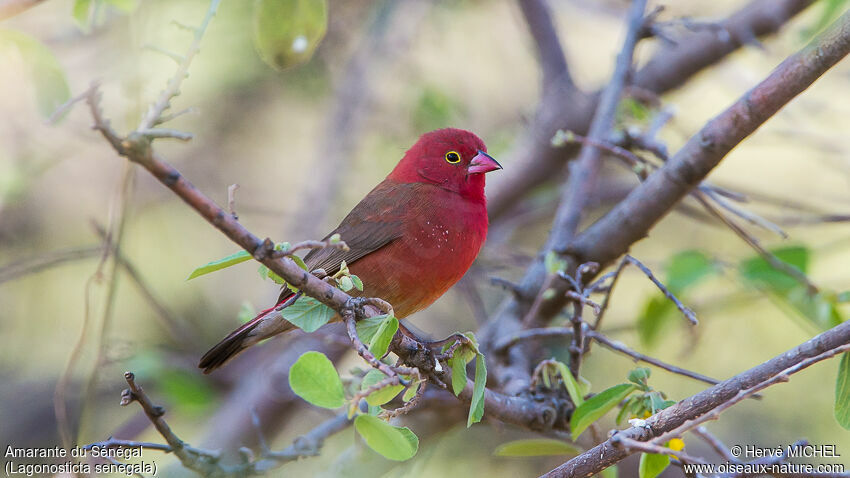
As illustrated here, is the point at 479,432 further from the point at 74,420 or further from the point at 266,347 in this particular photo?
the point at 74,420

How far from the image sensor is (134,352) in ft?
15.6

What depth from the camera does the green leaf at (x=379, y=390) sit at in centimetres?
210

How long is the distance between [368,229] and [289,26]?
1040mm

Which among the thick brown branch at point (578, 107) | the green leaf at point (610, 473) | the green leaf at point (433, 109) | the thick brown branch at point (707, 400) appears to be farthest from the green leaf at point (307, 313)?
the green leaf at point (433, 109)

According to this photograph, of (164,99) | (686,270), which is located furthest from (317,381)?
(686,270)

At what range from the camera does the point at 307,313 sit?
2.25 meters

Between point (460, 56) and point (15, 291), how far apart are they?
4.38 meters

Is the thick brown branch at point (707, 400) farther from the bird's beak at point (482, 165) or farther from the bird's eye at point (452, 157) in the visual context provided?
the bird's eye at point (452, 157)

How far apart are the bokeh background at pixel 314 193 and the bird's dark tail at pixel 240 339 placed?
1.43 m

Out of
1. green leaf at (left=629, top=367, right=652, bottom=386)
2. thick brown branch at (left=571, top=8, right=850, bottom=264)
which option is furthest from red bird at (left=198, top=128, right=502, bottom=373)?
green leaf at (left=629, top=367, right=652, bottom=386)

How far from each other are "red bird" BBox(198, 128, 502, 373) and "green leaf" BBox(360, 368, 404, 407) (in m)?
1.12

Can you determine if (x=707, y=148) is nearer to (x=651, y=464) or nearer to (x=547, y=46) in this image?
(x=651, y=464)

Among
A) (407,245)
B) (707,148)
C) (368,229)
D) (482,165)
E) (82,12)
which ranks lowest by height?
(707,148)

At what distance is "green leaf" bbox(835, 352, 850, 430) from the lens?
2.34 m
